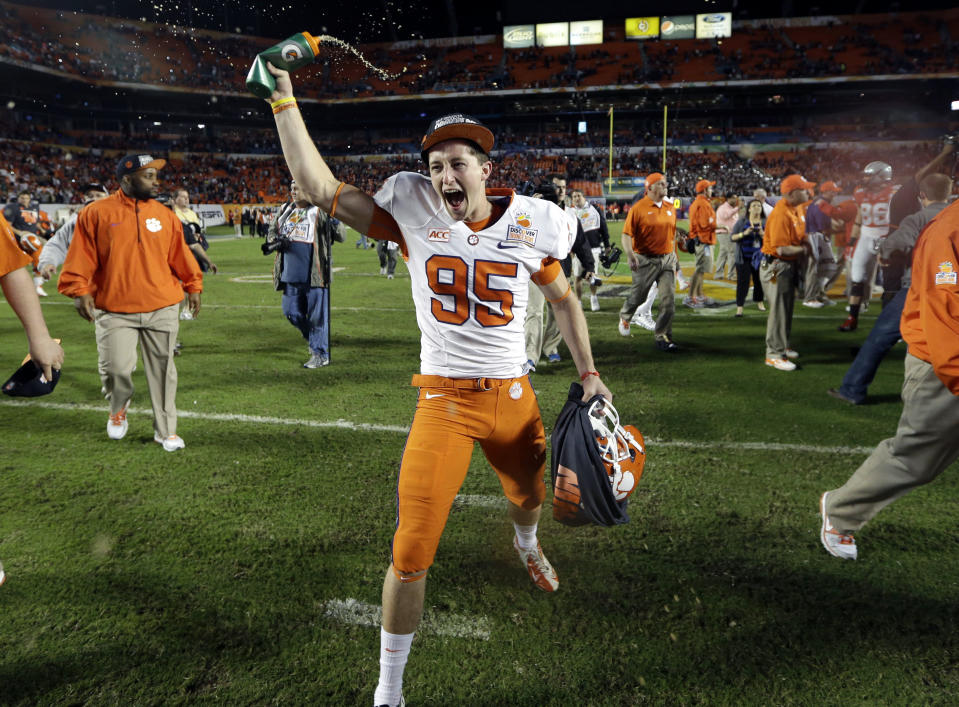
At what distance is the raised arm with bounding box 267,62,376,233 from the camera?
7.42 ft

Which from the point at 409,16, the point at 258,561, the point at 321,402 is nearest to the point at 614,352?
the point at 321,402

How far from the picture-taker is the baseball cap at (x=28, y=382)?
9.43ft

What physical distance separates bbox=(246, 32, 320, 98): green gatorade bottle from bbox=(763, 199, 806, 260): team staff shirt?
616 centimetres

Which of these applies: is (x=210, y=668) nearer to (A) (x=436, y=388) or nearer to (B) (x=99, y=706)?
(B) (x=99, y=706)

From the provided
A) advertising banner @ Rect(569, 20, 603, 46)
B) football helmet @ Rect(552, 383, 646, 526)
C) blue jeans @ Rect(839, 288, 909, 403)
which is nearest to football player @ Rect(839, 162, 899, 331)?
blue jeans @ Rect(839, 288, 909, 403)

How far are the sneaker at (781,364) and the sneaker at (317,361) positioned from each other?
527 centimetres

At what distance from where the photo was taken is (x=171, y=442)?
5070 millimetres

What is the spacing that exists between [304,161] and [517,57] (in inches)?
2574

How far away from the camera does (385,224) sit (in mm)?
2564

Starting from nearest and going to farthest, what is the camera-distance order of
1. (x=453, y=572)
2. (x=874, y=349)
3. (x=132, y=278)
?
(x=453, y=572) → (x=132, y=278) → (x=874, y=349)

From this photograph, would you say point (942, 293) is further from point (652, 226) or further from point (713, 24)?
point (713, 24)

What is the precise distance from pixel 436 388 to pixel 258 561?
1.66 meters

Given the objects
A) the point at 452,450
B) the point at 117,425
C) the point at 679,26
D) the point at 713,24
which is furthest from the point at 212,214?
the point at 713,24

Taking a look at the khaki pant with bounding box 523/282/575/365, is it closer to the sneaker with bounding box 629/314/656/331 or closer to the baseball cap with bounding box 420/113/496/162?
the sneaker with bounding box 629/314/656/331
